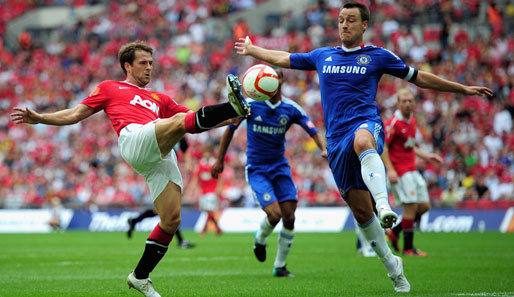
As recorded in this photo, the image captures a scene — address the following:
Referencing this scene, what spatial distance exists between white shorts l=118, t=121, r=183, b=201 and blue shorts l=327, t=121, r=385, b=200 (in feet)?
5.43

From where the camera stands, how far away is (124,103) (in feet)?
24.7

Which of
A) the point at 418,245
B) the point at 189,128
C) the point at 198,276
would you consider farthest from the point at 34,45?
the point at 189,128

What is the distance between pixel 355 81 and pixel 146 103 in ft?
7.32

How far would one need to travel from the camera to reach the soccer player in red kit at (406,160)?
41.5 ft

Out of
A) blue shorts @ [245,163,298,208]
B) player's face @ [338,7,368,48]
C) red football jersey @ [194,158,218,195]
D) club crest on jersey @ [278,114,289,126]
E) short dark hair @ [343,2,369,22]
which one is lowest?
red football jersey @ [194,158,218,195]

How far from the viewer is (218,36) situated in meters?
35.8

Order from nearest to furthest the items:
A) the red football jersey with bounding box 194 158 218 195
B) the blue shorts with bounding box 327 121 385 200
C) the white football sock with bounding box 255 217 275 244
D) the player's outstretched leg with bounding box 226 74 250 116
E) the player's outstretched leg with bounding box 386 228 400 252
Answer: the player's outstretched leg with bounding box 226 74 250 116
the blue shorts with bounding box 327 121 385 200
the white football sock with bounding box 255 217 275 244
the player's outstretched leg with bounding box 386 228 400 252
the red football jersey with bounding box 194 158 218 195

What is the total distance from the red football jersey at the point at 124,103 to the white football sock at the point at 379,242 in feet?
8.37

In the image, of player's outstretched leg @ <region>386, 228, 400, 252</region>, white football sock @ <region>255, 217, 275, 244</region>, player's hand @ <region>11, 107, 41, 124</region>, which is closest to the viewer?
player's hand @ <region>11, 107, 41, 124</region>

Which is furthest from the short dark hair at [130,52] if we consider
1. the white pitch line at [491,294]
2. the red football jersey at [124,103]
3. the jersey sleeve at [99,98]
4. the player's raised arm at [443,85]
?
the white pitch line at [491,294]

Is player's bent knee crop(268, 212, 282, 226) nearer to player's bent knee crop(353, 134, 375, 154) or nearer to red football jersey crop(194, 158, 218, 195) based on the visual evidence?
player's bent knee crop(353, 134, 375, 154)

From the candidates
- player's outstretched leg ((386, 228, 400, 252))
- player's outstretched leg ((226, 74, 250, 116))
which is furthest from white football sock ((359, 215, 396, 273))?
→ player's outstretched leg ((386, 228, 400, 252))

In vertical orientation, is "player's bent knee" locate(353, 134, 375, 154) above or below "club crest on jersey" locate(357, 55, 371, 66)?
below

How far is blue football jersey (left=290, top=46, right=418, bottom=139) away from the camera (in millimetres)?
7527
